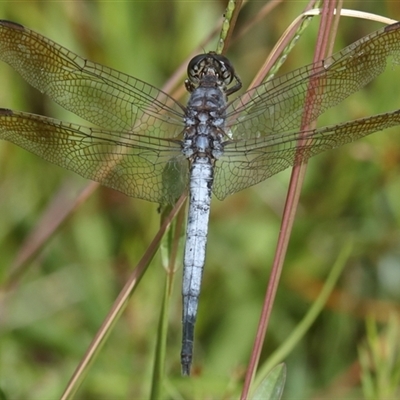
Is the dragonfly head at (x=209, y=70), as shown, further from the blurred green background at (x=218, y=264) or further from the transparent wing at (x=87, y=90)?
the blurred green background at (x=218, y=264)

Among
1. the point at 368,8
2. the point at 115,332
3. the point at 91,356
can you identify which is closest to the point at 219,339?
the point at 115,332

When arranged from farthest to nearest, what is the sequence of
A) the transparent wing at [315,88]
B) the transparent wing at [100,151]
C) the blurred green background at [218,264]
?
the blurred green background at [218,264] < the transparent wing at [100,151] < the transparent wing at [315,88]

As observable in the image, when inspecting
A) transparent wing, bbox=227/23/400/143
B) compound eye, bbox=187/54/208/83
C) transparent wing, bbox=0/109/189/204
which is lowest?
transparent wing, bbox=0/109/189/204

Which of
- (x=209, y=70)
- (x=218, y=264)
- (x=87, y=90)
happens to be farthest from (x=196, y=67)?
(x=218, y=264)

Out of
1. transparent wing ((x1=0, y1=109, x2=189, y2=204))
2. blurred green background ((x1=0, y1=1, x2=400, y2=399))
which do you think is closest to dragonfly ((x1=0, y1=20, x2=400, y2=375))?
transparent wing ((x1=0, y1=109, x2=189, y2=204))

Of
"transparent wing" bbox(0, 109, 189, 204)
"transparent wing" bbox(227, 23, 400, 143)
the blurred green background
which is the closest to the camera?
"transparent wing" bbox(227, 23, 400, 143)

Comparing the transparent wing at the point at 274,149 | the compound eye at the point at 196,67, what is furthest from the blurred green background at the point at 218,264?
the compound eye at the point at 196,67

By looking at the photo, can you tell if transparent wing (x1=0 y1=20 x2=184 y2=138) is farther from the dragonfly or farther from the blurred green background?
the blurred green background
